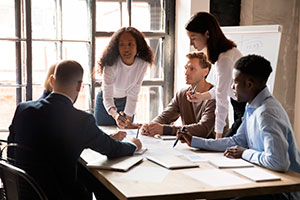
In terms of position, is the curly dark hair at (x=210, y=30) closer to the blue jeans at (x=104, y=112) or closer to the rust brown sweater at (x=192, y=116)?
the rust brown sweater at (x=192, y=116)

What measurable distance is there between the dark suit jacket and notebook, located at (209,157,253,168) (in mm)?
556

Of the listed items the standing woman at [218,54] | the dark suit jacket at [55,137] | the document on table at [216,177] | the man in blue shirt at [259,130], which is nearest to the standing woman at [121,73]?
the standing woman at [218,54]

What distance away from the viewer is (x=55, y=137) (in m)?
1.79

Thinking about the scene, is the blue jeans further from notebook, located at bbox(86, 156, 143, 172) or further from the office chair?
the office chair

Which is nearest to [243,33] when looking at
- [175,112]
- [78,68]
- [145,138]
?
[175,112]

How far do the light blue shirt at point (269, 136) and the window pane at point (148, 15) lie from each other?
7.08ft

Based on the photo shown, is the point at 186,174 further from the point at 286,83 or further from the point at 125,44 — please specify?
the point at 286,83

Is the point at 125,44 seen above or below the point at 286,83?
above

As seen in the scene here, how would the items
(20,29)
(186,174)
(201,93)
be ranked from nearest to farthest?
(186,174)
(201,93)
(20,29)

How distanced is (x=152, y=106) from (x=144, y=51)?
42.1 inches

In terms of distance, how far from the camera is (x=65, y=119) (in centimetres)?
182

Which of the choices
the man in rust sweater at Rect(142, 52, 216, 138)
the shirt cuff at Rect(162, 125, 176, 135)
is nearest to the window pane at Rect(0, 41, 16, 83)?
the man in rust sweater at Rect(142, 52, 216, 138)

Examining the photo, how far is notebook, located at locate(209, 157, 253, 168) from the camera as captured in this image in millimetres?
1924

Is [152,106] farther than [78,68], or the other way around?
[152,106]
